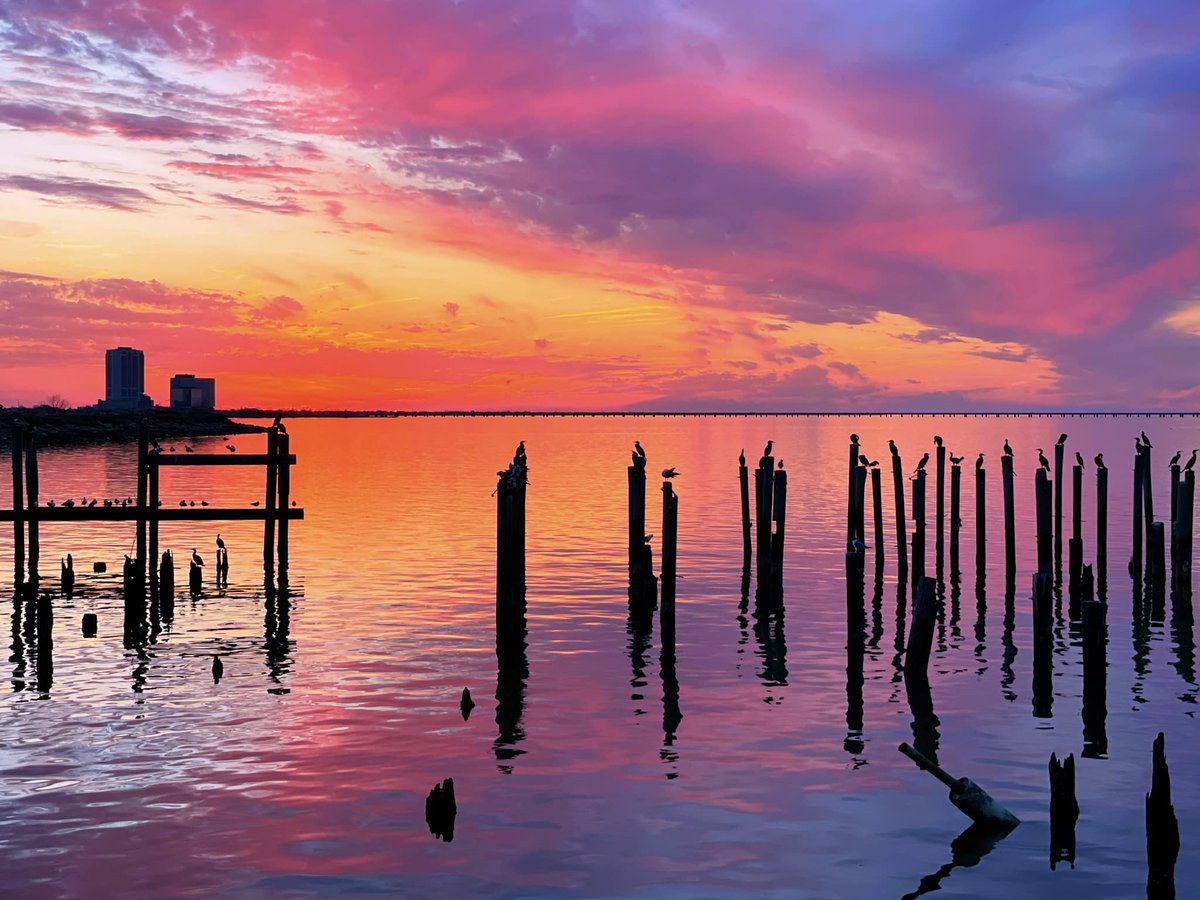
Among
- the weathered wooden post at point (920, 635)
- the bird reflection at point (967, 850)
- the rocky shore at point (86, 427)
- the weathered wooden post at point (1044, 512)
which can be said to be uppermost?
the rocky shore at point (86, 427)

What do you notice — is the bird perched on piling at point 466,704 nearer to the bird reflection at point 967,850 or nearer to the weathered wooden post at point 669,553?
the weathered wooden post at point 669,553

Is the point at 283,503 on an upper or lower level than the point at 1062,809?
upper

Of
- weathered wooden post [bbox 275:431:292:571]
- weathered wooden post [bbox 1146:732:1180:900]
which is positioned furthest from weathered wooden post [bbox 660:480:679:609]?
weathered wooden post [bbox 275:431:292:571]

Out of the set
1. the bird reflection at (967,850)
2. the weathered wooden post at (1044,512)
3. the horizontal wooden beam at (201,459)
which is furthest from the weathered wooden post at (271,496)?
the bird reflection at (967,850)

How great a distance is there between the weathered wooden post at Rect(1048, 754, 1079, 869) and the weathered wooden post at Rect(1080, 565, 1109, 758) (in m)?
3.67

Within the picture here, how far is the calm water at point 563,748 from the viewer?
40.2ft

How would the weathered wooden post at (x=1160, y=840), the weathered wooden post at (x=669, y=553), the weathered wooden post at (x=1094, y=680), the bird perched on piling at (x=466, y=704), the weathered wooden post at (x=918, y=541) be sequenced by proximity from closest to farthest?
the weathered wooden post at (x=1160, y=840), the weathered wooden post at (x=1094, y=680), the bird perched on piling at (x=466, y=704), the weathered wooden post at (x=669, y=553), the weathered wooden post at (x=918, y=541)

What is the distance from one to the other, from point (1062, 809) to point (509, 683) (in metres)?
9.88

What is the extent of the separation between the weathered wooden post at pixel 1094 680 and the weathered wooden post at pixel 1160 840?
4.86 m

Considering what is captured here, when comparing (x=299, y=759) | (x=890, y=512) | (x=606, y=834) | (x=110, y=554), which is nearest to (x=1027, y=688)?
(x=606, y=834)

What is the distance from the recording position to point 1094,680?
56.7ft

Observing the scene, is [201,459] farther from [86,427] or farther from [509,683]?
[86,427]

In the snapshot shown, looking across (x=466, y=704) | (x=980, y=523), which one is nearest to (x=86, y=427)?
(x=980, y=523)

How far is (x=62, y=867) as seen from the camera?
12.1 m
